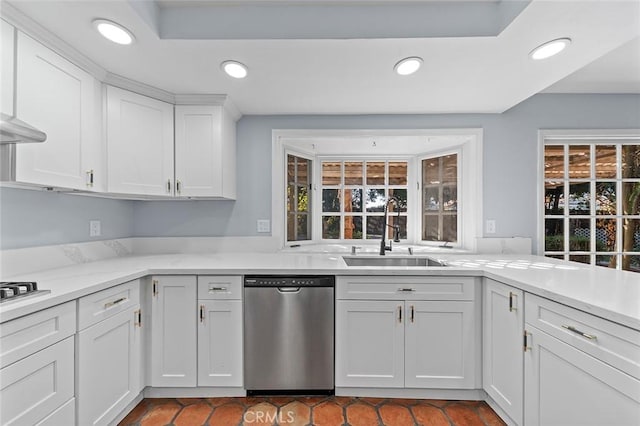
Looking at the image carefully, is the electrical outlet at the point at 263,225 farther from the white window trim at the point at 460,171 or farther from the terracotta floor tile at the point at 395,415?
the terracotta floor tile at the point at 395,415

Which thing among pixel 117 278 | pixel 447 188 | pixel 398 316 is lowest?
pixel 398 316

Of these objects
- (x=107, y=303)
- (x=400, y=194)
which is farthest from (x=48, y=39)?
(x=400, y=194)

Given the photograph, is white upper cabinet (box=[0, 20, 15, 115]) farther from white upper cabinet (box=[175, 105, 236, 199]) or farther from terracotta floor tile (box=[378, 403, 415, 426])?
terracotta floor tile (box=[378, 403, 415, 426])

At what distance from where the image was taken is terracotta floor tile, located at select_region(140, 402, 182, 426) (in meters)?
1.64

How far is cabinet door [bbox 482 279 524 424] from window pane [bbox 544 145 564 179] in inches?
59.7

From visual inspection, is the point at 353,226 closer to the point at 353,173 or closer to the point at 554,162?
the point at 353,173

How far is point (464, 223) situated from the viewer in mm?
2586

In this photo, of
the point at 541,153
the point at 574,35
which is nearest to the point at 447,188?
the point at 541,153

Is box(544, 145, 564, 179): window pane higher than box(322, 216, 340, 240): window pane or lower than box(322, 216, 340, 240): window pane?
higher

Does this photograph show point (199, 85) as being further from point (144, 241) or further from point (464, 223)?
point (464, 223)

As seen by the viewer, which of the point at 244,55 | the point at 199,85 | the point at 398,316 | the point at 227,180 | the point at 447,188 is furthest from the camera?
the point at 447,188

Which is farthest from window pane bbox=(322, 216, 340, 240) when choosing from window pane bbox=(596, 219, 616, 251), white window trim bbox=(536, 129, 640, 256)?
window pane bbox=(596, 219, 616, 251)

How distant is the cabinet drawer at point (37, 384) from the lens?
1.01 meters

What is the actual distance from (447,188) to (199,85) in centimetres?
233
